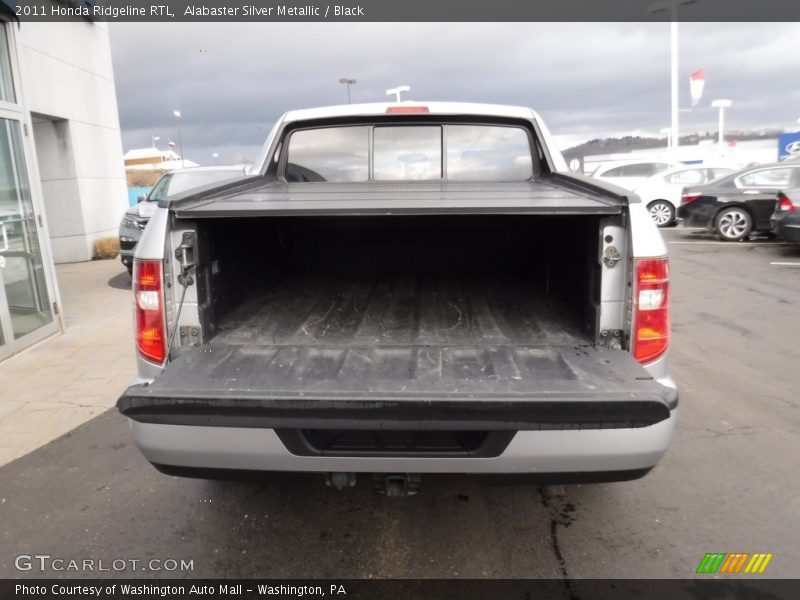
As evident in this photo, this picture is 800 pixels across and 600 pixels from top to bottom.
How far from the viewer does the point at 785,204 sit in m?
10.3

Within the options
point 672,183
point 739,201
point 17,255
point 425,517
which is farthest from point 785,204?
point 17,255

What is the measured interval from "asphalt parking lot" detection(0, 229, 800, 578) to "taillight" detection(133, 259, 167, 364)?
816mm

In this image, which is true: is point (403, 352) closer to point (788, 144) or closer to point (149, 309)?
point (149, 309)

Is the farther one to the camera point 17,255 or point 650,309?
point 17,255

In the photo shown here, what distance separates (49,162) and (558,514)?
496 inches

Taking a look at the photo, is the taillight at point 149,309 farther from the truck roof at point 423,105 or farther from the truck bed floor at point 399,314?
the truck roof at point 423,105

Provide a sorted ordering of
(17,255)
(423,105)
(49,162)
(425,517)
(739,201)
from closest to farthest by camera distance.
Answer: (425,517), (423,105), (17,255), (49,162), (739,201)

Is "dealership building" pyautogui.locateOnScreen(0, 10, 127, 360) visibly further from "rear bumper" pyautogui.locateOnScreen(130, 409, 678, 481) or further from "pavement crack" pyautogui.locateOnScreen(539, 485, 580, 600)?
"pavement crack" pyautogui.locateOnScreen(539, 485, 580, 600)

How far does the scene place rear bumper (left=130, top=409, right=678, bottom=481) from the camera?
2135mm

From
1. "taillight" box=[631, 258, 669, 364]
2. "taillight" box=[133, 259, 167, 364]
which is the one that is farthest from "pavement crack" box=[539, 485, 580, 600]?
"taillight" box=[133, 259, 167, 364]

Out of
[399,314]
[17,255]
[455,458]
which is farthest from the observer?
[17,255]

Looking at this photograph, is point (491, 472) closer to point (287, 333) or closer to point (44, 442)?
point (287, 333)

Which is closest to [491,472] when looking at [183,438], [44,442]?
[183,438]

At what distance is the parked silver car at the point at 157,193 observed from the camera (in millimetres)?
9641
